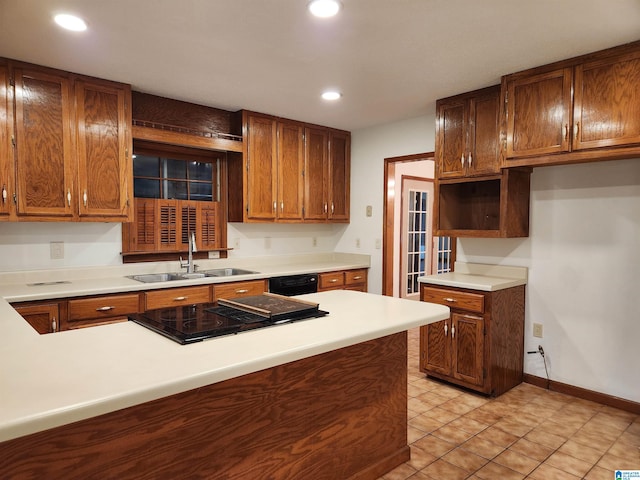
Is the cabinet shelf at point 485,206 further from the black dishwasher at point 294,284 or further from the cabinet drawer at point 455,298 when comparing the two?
the black dishwasher at point 294,284

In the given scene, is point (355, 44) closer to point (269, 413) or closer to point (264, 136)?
point (264, 136)

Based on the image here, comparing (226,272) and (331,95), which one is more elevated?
(331,95)

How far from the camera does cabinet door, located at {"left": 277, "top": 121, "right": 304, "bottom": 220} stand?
409cm

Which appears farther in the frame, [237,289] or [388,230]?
[388,230]

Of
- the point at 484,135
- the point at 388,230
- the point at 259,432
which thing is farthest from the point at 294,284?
the point at 259,432

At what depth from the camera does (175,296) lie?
3119mm

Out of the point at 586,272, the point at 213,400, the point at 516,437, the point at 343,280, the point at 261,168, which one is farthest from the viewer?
the point at 343,280

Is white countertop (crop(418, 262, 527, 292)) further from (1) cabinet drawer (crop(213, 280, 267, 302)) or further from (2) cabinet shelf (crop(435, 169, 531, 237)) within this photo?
(1) cabinet drawer (crop(213, 280, 267, 302))

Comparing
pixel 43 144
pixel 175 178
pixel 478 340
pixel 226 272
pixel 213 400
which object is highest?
pixel 43 144

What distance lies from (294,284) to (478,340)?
1.69m

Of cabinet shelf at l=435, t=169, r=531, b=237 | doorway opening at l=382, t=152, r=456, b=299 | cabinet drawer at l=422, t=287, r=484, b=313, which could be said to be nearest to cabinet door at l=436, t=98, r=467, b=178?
cabinet shelf at l=435, t=169, r=531, b=237

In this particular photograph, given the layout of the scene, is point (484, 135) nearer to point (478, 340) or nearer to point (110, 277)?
point (478, 340)

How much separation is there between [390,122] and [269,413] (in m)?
3.42

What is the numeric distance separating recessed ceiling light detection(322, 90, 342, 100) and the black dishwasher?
1635 millimetres
